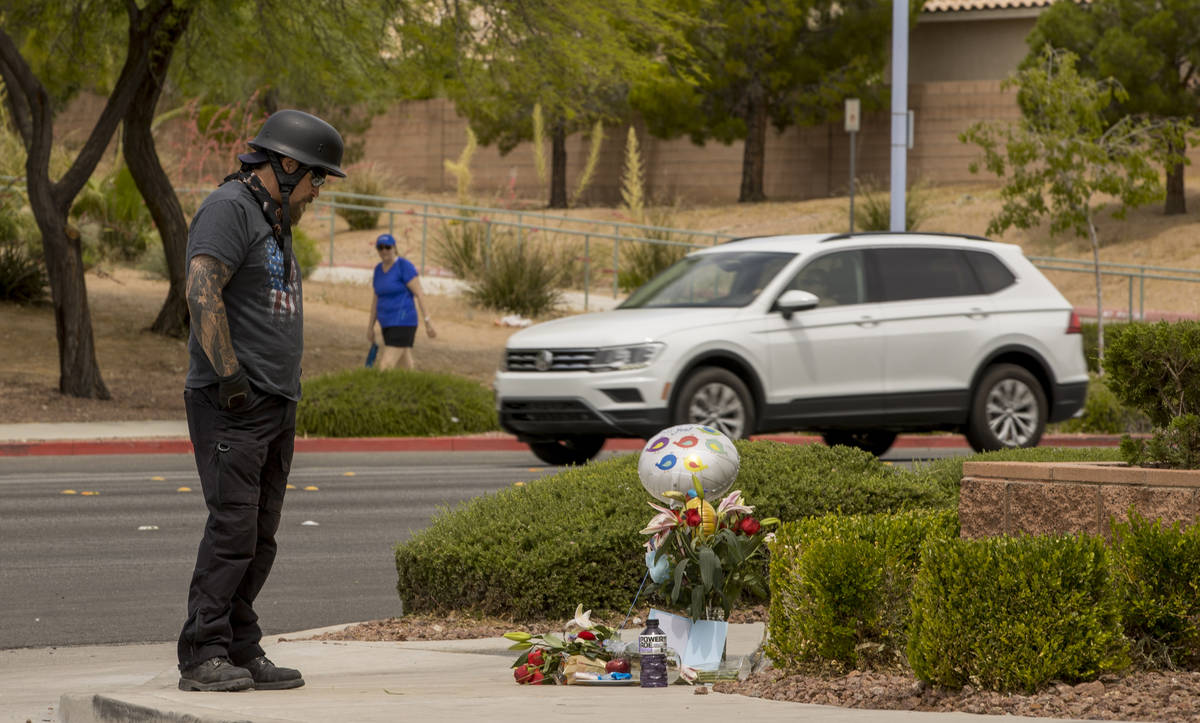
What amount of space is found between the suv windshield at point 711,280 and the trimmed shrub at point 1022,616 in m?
9.28

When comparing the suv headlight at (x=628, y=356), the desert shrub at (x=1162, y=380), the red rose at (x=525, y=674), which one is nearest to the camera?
the red rose at (x=525, y=674)

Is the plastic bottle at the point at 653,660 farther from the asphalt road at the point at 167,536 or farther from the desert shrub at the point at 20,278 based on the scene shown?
the desert shrub at the point at 20,278

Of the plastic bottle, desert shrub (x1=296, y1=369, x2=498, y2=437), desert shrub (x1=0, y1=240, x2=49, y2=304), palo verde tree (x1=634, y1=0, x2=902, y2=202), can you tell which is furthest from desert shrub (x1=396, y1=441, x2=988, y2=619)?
palo verde tree (x1=634, y1=0, x2=902, y2=202)

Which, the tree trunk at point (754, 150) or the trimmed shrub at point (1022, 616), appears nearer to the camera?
the trimmed shrub at point (1022, 616)

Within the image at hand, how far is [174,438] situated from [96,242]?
513 inches

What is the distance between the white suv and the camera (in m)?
14.2

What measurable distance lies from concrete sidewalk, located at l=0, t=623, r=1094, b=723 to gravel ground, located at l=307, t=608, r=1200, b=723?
139 millimetres

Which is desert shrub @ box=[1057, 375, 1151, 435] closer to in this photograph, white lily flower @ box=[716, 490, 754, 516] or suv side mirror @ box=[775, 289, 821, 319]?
suv side mirror @ box=[775, 289, 821, 319]

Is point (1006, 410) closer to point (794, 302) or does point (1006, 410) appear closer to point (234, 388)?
point (794, 302)

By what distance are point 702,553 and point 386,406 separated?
12.2 meters

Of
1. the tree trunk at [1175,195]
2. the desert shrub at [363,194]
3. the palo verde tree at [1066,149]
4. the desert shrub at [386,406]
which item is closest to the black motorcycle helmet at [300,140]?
the desert shrub at [386,406]

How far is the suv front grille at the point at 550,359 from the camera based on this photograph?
14.3 m

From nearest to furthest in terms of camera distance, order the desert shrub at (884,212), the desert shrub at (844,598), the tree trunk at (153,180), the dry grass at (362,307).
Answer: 1. the desert shrub at (844,598)
2. the dry grass at (362,307)
3. the tree trunk at (153,180)
4. the desert shrub at (884,212)

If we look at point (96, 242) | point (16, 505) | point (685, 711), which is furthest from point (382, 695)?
point (96, 242)
